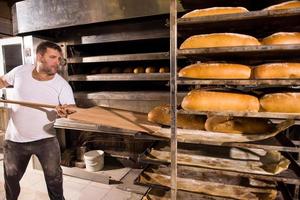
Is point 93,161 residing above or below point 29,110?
below

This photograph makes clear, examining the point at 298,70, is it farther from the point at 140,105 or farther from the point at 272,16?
the point at 140,105

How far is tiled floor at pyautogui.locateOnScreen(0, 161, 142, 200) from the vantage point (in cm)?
229

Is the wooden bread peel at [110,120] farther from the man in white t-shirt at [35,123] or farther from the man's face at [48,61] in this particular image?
the man's face at [48,61]

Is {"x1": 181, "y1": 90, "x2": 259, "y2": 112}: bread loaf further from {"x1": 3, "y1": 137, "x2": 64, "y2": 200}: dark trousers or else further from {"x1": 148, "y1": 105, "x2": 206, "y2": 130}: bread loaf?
{"x1": 3, "y1": 137, "x2": 64, "y2": 200}: dark trousers

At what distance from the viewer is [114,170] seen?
110 inches

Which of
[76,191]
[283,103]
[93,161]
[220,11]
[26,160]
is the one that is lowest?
[76,191]

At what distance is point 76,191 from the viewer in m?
2.40

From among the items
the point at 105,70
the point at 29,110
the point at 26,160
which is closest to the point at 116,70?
the point at 105,70

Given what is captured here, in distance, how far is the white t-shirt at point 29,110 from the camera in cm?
179

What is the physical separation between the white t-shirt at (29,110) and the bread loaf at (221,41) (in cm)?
133

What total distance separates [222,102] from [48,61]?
153 cm

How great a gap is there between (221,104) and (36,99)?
1565 millimetres

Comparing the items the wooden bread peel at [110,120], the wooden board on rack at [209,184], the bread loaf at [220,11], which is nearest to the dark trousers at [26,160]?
the wooden bread peel at [110,120]

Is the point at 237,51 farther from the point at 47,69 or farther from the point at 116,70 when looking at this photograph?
the point at 116,70
